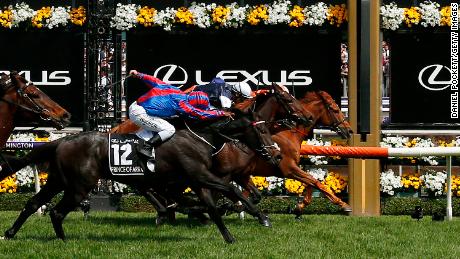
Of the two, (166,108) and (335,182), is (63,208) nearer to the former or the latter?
(166,108)

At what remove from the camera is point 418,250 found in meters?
9.14

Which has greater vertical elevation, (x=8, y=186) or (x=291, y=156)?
(x=291, y=156)

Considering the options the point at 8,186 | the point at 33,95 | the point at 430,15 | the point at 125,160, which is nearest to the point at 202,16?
the point at 430,15

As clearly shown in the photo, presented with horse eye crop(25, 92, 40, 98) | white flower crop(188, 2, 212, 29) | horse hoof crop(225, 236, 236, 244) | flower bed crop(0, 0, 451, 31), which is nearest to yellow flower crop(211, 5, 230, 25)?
flower bed crop(0, 0, 451, 31)

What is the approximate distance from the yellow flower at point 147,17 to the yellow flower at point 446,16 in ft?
14.3

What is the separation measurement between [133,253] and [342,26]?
6974 millimetres

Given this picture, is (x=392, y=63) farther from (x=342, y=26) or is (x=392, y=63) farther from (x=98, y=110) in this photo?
(x=98, y=110)

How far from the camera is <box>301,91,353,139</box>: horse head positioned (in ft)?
44.0

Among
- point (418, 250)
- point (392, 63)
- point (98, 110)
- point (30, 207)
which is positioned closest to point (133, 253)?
point (30, 207)

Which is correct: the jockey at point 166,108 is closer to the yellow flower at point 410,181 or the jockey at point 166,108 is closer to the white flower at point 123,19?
the white flower at point 123,19

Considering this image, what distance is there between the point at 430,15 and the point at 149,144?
6.28 metres

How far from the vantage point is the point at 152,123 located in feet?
33.2

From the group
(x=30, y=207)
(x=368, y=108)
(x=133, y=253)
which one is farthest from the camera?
(x=368, y=108)

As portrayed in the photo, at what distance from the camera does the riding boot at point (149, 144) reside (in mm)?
9852
